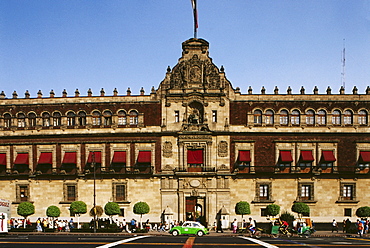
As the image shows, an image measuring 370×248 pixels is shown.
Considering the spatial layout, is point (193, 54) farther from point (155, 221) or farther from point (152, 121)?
point (155, 221)

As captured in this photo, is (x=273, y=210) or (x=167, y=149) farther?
(x=167, y=149)

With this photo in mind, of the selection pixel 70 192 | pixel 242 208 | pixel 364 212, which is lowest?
pixel 364 212

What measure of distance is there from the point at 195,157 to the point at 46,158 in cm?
1979

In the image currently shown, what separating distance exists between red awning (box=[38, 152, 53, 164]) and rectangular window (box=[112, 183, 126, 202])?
926 cm

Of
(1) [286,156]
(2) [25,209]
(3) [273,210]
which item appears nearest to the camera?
(3) [273,210]

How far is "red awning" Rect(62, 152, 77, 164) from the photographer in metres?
60.8

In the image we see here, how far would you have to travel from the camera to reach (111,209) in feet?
184

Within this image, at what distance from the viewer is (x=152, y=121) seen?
6138 centimetres

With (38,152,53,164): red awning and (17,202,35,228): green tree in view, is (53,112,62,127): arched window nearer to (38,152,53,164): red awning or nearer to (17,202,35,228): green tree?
(38,152,53,164): red awning

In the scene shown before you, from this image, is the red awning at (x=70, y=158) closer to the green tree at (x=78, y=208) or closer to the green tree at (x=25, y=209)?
the green tree at (x=78, y=208)

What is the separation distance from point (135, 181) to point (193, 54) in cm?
1856

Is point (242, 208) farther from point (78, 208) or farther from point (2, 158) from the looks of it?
point (2, 158)

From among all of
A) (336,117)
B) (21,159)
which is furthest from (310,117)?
(21,159)

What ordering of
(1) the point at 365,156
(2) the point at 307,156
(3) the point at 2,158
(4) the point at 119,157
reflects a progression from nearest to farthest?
(2) the point at 307,156 < (1) the point at 365,156 < (4) the point at 119,157 < (3) the point at 2,158
